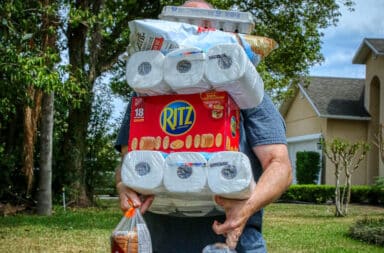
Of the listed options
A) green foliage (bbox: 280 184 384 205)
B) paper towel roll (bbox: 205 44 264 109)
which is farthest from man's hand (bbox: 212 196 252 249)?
green foliage (bbox: 280 184 384 205)

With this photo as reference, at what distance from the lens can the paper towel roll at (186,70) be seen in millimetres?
2047

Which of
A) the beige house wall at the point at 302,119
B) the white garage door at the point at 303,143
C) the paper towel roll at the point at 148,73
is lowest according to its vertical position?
the paper towel roll at the point at 148,73

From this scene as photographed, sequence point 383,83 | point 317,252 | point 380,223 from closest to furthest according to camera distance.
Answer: point 317,252
point 380,223
point 383,83

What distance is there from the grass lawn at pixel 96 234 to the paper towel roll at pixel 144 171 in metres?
7.47

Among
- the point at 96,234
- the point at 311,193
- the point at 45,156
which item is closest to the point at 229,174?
A: the point at 96,234

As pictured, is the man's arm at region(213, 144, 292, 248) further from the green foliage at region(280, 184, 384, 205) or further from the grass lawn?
the green foliage at region(280, 184, 384, 205)

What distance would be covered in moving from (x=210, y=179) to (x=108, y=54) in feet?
61.3

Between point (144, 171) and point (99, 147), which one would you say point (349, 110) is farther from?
point (144, 171)

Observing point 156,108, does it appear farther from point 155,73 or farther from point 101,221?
point 101,221

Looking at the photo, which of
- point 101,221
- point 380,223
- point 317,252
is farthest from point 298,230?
point 101,221

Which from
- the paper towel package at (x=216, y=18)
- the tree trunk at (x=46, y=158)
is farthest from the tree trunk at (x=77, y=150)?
the paper towel package at (x=216, y=18)

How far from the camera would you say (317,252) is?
380 inches

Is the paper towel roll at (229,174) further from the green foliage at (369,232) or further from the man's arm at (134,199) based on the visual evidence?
the green foliage at (369,232)

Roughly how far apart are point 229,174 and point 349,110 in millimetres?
28244
